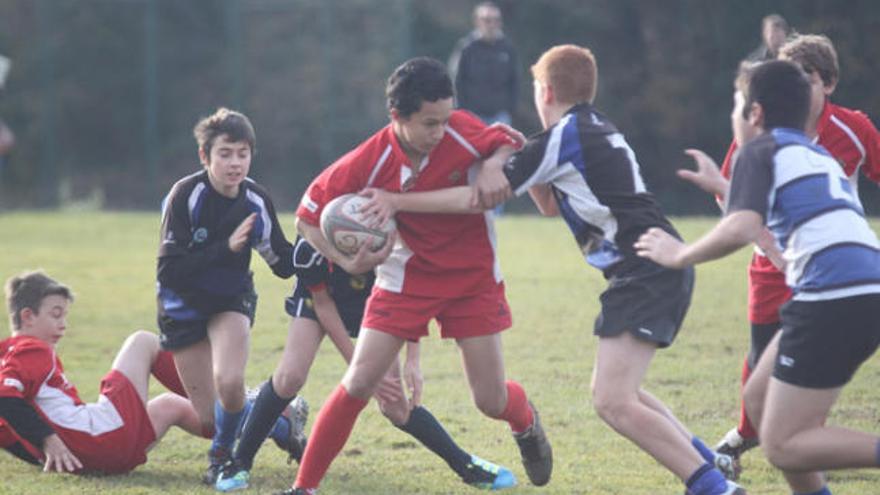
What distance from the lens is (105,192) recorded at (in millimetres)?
21531

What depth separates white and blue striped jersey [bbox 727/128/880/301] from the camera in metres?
4.22

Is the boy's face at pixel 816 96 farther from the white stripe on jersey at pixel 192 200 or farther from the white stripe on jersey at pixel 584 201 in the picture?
the white stripe on jersey at pixel 192 200

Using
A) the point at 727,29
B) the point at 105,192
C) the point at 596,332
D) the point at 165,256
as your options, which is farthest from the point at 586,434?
the point at 105,192

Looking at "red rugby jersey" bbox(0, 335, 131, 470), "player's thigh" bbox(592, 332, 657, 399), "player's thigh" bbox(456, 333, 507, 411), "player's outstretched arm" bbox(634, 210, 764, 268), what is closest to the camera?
"player's outstretched arm" bbox(634, 210, 764, 268)

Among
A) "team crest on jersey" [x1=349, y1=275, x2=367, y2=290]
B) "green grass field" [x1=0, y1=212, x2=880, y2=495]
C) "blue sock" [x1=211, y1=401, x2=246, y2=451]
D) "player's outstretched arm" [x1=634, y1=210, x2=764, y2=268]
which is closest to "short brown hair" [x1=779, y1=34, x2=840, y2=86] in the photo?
"player's outstretched arm" [x1=634, y1=210, x2=764, y2=268]

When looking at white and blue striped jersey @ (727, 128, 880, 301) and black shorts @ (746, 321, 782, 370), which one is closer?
white and blue striped jersey @ (727, 128, 880, 301)

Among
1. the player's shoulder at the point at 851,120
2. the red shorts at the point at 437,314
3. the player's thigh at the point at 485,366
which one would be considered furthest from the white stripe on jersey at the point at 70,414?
the player's shoulder at the point at 851,120

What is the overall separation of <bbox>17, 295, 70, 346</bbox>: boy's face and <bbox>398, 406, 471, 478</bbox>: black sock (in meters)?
1.53

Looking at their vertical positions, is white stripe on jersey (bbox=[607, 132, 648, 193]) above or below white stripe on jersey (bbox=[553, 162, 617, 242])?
above

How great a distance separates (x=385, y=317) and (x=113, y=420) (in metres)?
1.41

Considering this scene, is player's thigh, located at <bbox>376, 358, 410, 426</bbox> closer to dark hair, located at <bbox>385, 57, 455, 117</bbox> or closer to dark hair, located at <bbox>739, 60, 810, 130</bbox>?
dark hair, located at <bbox>385, 57, 455, 117</bbox>

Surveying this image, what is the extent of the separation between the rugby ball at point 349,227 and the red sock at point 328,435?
0.53 metres

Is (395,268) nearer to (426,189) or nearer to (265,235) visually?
(426,189)

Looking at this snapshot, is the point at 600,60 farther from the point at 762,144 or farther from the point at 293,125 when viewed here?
the point at 762,144
